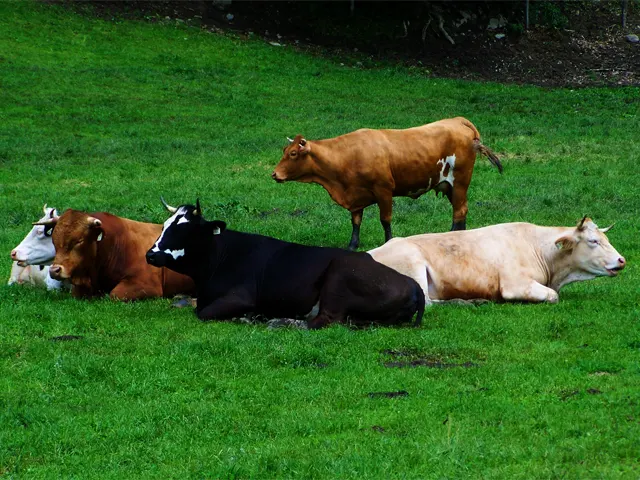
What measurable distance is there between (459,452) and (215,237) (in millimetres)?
5417

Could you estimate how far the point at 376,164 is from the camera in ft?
51.3

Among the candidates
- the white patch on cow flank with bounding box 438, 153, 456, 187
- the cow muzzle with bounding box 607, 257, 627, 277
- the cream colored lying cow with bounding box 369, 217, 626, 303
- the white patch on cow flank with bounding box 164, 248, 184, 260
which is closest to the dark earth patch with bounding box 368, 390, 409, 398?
the cream colored lying cow with bounding box 369, 217, 626, 303

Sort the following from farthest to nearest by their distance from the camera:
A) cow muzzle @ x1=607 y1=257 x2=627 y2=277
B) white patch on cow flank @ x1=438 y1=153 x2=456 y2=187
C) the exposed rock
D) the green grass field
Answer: the exposed rock
white patch on cow flank @ x1=438 y1=153 x2=456 y2=187
cow muzzle @ x1=607 y1=257 x2=627 y2=277
the green grass field

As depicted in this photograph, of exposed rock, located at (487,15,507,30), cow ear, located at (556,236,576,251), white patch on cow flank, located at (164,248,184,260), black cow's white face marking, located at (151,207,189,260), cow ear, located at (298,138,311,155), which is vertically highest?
exposed rock, located at (487,15,507,30)

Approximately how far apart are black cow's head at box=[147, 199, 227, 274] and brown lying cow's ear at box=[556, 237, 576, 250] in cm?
390

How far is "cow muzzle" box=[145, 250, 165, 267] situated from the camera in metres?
11.9

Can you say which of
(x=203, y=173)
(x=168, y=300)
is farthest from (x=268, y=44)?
(x=168, y=300)

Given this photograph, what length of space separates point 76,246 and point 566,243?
18.8 feet

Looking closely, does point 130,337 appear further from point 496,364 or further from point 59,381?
point 496,364

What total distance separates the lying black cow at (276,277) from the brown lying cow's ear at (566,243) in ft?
7.05

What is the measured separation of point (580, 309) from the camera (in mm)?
11844

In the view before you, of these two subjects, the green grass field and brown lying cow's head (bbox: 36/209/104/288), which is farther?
brown lying cow's head (bbox: 36/209/104/288)

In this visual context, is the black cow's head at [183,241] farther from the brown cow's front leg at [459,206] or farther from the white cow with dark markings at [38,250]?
the brown cow's front leg at [459,206]

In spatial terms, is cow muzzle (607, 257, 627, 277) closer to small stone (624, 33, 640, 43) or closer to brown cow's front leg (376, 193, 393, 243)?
brown cow's front leg (376, 193, 393, 243)
